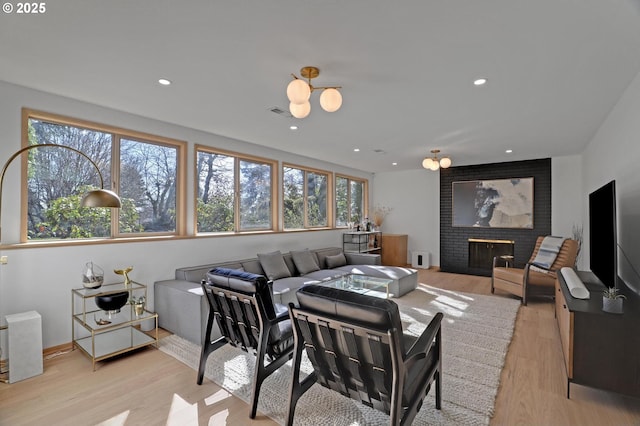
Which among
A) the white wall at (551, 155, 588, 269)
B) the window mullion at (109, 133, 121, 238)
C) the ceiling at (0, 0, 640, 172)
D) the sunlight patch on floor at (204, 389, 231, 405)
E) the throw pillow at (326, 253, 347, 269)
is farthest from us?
the white wall at (551, 155, 588, 269)

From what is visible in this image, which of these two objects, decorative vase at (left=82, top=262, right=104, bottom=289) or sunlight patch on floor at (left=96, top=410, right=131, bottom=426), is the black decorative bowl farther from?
sunlight patch on floor at (left=96, top=410, right=131, bottom=426)

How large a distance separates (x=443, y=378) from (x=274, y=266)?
2.78 m

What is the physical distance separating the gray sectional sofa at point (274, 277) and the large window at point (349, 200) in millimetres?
1468

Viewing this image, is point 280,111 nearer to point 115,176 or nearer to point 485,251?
point 115,176

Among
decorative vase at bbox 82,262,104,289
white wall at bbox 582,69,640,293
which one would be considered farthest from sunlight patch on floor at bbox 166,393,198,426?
white wall at bbox 582,69,640,293

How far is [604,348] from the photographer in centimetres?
224

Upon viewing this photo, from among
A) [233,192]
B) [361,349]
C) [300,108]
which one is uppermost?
[300,108]

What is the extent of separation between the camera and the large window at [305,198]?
6059 millimetres

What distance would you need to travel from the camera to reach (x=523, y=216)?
256 inches

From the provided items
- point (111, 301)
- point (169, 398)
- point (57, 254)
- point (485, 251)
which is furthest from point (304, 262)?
point (485, 251)

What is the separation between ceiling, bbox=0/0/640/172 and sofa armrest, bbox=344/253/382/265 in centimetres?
287

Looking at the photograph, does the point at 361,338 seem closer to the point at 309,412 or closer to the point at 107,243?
the point at 309,412

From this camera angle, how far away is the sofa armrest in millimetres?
6035

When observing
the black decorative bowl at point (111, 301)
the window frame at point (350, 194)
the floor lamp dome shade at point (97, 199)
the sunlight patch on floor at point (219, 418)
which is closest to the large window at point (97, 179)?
the floor lamp dome shade at point (97, 199)
